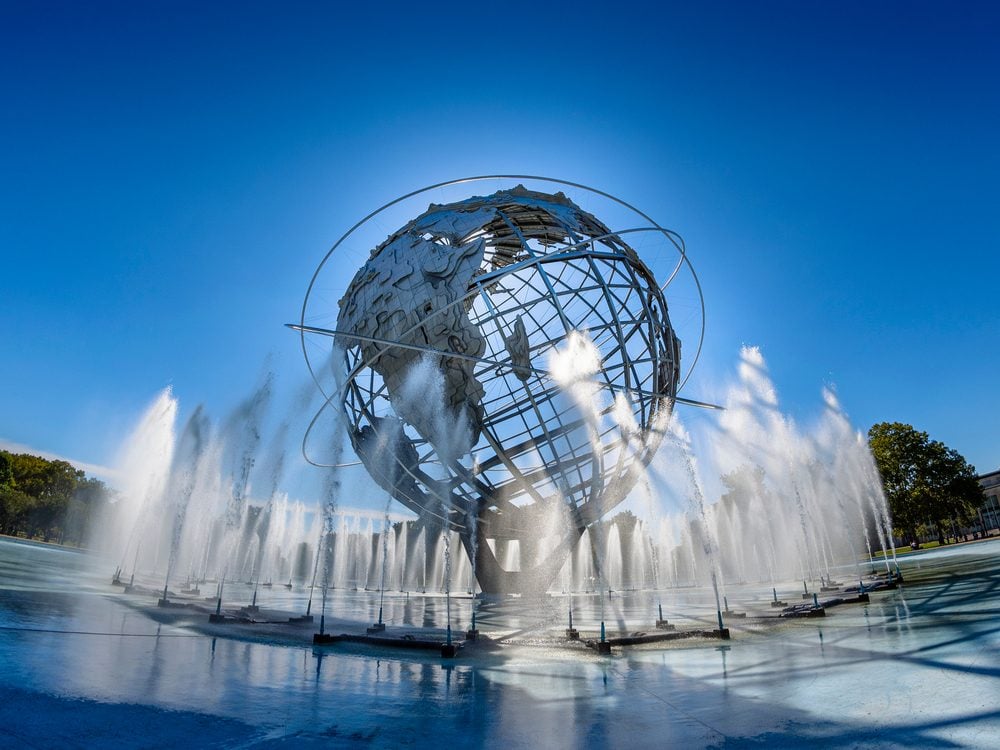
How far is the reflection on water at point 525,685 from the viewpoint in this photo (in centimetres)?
387

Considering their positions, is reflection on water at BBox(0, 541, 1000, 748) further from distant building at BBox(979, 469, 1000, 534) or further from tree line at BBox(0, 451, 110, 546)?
distant building at BBox(979, 469, 1000, 534)

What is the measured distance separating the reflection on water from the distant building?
6228 centimetres

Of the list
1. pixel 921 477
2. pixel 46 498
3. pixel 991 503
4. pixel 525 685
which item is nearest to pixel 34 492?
pixel 46 498

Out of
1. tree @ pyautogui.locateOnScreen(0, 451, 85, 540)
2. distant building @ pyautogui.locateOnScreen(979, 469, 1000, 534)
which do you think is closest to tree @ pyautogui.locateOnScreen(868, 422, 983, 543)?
distant building @ pyautogui.locateOnScreen(979, 469, 1000, 534)

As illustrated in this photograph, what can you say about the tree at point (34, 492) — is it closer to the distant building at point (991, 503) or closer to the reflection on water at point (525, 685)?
the reflection on water at point (525, 685)

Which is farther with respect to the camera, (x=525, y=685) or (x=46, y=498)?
(x=46, y=498)

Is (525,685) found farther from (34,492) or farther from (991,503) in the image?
(991,503)

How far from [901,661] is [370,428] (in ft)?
43.0

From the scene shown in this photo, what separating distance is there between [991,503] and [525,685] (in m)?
70.6

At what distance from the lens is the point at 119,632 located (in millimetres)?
7312

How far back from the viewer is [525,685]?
5.78 m

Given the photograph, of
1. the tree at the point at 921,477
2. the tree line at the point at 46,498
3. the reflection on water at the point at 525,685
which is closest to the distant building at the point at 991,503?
the tree at the point at 921,477

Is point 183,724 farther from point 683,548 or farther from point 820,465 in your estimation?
point 683,548

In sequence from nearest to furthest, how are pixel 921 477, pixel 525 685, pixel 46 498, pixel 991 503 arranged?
pixel 525 685, pixel 921 477, pixel 46 498, pixel 991 503
